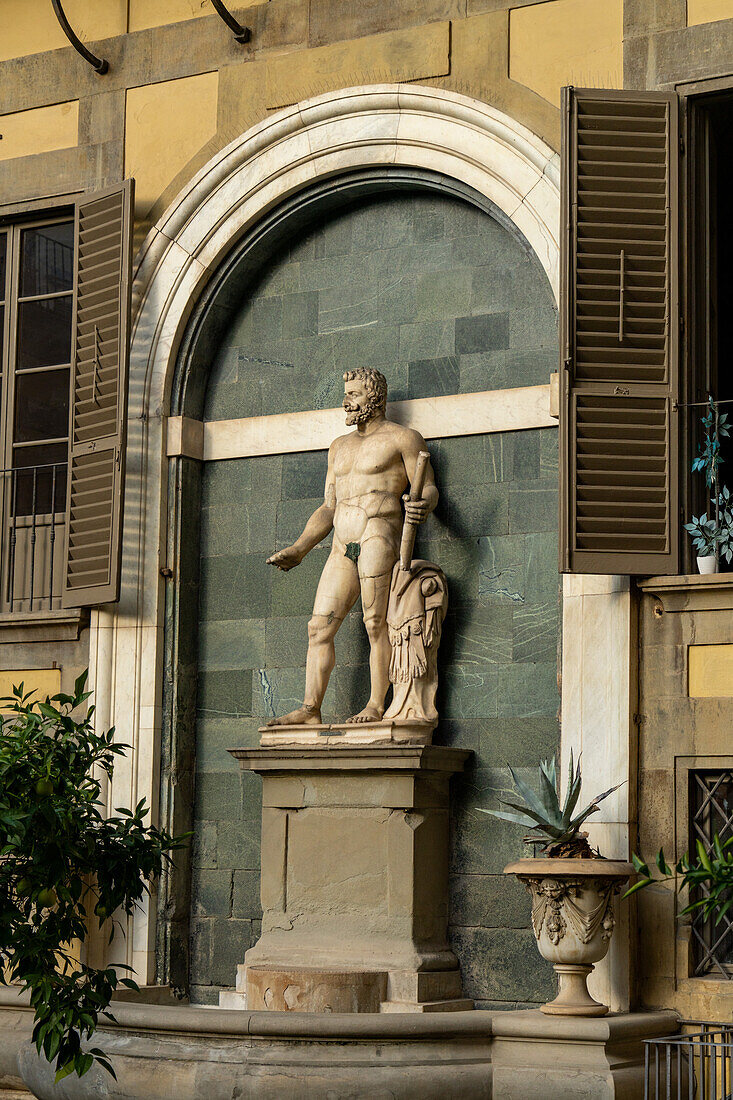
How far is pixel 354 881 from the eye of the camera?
8.68m

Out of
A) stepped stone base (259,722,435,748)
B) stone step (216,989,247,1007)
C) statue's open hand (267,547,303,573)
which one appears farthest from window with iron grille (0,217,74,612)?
stone step (216,989,247,1007)

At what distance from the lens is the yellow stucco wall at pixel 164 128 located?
402 inches

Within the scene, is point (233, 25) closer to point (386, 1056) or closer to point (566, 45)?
point (566, 45)

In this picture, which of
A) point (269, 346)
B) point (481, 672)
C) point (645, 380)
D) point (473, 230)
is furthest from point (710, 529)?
point (269, 346)

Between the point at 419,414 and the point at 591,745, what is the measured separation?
2.27 metres

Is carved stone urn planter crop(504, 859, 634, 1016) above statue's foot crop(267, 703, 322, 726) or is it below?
below

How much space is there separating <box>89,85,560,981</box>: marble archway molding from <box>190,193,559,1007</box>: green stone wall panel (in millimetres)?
338

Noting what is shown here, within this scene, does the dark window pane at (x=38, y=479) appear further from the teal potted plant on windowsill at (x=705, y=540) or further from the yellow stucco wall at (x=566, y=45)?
the teal potted plant on windowsill at (x=705, y=540)

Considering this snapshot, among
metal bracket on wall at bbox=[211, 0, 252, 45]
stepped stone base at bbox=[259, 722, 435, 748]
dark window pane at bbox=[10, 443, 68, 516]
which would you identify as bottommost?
stepped stone base at bbox=[259, 722, 435, 748]

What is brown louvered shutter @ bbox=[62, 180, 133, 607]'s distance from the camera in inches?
386

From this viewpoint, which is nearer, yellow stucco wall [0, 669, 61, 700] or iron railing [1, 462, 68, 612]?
yellow stucco wall [0, 669, 61, 700]

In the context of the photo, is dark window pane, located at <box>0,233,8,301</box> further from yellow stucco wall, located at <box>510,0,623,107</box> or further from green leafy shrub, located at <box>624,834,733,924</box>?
green leafy shrub, located at <box>624,834,733,924</box>

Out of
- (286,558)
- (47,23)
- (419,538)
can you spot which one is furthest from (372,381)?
(47,23)

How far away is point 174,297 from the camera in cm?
1012
